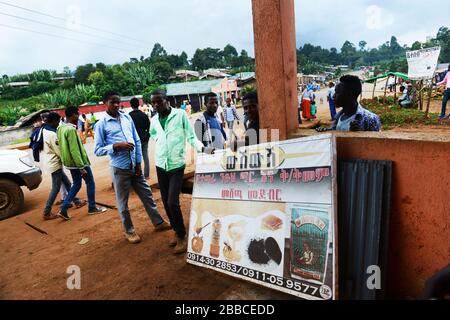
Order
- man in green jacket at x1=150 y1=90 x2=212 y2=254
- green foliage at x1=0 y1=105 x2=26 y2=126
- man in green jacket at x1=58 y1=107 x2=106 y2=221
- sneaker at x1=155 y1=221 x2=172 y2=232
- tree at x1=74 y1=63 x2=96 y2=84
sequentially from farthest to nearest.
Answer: tree at x1=74 y1=63 x2=96 y2=84
green foliage at x1=0 y1=105 x2=26 y2=126
man in green jacket at x1=58 y1=107 x2=106 y2=221
sneaker at x1=155 y1=221 x2=172 y2=232
man in green jacket at x1=150 y1=90 x2=212 y2=254

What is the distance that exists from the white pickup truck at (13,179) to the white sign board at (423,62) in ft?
40.2

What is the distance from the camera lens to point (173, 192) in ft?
11.1

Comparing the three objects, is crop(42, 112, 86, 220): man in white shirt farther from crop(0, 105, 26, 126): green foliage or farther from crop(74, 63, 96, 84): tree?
crop(74, 63, 96, 84): tree

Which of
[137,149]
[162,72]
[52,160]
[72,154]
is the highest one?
[162,72]

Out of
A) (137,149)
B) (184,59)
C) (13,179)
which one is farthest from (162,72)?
Answer: (137,149)

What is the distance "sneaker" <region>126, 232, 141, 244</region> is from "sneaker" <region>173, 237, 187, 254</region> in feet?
2.11

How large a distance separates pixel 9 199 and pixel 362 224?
6331mm

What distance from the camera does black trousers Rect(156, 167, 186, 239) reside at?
134 inches

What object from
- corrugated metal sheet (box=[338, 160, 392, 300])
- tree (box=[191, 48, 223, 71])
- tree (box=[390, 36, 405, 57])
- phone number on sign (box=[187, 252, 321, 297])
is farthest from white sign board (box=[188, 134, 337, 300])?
tree (box=[390, 36, 405, 57])

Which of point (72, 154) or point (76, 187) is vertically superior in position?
point (72, 154)

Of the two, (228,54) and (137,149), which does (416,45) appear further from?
(137,149)

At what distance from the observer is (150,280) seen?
2973mm

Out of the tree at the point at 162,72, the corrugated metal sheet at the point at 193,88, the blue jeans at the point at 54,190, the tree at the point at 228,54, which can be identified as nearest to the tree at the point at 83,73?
the tree at the point at 162,72
